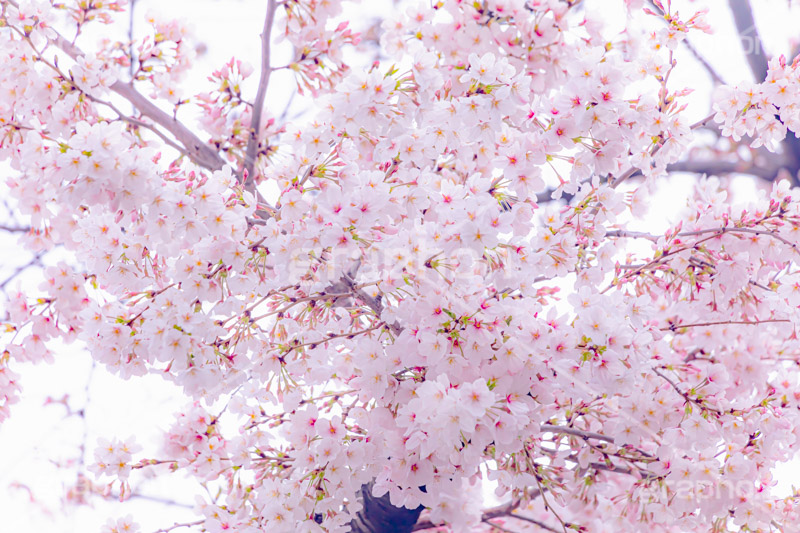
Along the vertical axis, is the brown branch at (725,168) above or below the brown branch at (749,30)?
below

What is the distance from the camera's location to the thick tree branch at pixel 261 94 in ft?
6.91

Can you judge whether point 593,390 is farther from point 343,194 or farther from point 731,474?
point 343,194

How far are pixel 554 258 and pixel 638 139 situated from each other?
46cm

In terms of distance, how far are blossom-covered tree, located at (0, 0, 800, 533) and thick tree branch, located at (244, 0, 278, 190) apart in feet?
0.04

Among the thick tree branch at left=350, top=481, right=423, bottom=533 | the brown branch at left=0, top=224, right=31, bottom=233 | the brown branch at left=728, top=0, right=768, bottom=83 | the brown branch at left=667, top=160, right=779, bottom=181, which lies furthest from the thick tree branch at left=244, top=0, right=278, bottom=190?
the brown branch at left=667, top=160, right=779, bottom=181

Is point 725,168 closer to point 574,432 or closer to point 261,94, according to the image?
point 574,432

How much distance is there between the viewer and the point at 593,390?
1591 mm

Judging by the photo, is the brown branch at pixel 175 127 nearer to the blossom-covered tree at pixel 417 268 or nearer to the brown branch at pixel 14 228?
the blossom-covered tree at pixel 417 268

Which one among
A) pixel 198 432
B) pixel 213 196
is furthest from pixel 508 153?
pixel 198 432

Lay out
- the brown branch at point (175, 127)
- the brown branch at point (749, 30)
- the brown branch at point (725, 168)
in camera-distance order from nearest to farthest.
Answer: the brown branch at point (175, 127), the brown branch at point (749, 30), the brown branch at point (725, 168)

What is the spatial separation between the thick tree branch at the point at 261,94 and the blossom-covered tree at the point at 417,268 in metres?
0.01

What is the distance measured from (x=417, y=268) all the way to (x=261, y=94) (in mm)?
1094

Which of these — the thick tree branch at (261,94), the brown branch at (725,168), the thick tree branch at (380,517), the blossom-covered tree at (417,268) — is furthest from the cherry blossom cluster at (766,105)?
the brown branch at (725,168)

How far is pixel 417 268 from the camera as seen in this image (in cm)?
154
